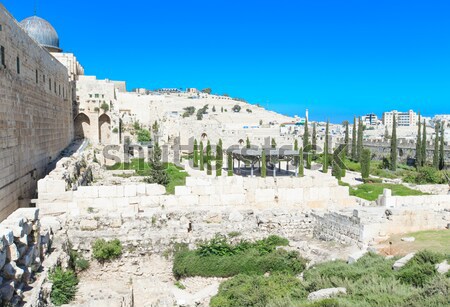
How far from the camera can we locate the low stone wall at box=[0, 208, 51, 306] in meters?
4.84

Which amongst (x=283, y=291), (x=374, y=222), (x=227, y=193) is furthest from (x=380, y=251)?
(x=227, y=193)

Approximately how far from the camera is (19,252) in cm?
552

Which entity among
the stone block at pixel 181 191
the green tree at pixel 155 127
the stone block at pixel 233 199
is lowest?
the stone block at pixel 233 199

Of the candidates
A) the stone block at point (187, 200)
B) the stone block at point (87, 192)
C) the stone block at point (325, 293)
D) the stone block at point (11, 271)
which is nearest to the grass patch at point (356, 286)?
the stone block at point (325, 293)

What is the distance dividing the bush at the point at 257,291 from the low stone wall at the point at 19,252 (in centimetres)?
280

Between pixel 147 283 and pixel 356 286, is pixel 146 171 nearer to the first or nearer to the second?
pixel 147 283

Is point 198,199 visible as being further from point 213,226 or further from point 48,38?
point 48,38

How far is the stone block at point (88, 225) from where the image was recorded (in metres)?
8.70

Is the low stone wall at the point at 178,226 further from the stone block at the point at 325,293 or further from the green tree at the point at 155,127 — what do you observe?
the green tree at the point at 155,127

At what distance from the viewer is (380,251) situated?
27.2ft

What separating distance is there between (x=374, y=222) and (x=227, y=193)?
12.8ft

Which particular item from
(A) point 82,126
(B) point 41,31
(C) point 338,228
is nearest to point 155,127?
(A) point 82,126

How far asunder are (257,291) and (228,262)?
1674 mm

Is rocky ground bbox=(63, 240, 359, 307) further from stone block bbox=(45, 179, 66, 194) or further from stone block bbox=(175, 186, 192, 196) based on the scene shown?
stone block bbox=(45, 179, 66, 194)
